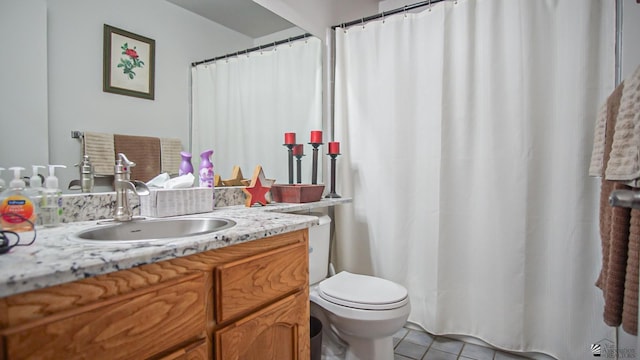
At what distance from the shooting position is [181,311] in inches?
29.8

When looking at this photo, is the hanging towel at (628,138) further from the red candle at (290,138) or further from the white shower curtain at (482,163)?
the red candle at (290,138)

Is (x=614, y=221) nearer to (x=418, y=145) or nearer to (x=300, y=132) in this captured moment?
(x=418, y=145)

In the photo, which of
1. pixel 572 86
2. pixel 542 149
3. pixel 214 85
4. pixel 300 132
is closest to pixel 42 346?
pixel 214 85

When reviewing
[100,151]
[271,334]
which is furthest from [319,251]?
[100,151]

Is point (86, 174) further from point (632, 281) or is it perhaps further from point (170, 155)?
point (632, 281)

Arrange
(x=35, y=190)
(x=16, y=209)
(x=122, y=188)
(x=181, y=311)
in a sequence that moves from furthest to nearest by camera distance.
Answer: (x=122, y=188)
(x=35, y=190)
(x=16, y=209)
(x=181, y=311)

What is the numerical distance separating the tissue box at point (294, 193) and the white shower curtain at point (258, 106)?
19 centimetres

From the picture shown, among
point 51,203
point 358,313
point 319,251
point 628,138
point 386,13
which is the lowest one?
point 358,313

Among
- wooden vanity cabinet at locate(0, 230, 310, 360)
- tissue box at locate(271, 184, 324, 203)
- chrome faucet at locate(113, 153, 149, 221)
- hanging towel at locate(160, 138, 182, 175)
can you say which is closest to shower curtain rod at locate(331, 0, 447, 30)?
tissue box at locate(271, 184, 324, 203)

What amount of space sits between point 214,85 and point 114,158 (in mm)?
578

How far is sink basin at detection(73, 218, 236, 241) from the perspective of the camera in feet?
3.21

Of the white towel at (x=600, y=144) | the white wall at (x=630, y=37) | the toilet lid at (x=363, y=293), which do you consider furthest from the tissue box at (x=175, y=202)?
the white wall at (x=630, y=37)

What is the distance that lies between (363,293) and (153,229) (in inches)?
36.6

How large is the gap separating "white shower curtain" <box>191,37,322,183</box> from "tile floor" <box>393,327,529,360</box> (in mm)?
1149
